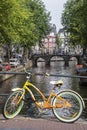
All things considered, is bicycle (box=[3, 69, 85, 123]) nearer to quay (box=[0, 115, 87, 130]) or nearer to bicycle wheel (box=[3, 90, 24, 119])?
bicycle wheel (box=[3, 90, 24, 119])

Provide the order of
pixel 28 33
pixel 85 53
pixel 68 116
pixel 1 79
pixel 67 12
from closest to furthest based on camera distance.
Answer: pixel 68 116 < pixel 1 79 < pixel 28 33 < pixel 67 12 < pixel 85 53

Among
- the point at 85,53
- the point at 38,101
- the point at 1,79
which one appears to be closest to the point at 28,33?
the point at 1,79

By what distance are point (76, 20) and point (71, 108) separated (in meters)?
53.1

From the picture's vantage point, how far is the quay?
823cm

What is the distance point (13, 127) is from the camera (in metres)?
8.20

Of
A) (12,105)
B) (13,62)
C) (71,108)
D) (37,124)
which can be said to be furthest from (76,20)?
(37,124)

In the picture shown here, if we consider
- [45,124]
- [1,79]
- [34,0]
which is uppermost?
[34,0]

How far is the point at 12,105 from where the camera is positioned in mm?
8906

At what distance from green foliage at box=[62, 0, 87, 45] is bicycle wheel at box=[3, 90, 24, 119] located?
42.3 meters

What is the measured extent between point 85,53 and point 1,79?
39.5m

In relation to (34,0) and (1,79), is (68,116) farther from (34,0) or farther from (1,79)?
(34,0)

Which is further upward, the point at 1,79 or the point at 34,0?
the point at 34,0

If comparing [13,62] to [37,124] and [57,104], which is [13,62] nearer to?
[57,104]

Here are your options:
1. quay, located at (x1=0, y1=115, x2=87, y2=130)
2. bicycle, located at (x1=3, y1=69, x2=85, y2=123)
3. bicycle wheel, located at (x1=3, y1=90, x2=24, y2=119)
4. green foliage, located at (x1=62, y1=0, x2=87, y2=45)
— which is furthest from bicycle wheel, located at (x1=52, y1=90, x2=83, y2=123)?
green foliage, located at (x1=62, y1=0, x2=87, y2=45)
